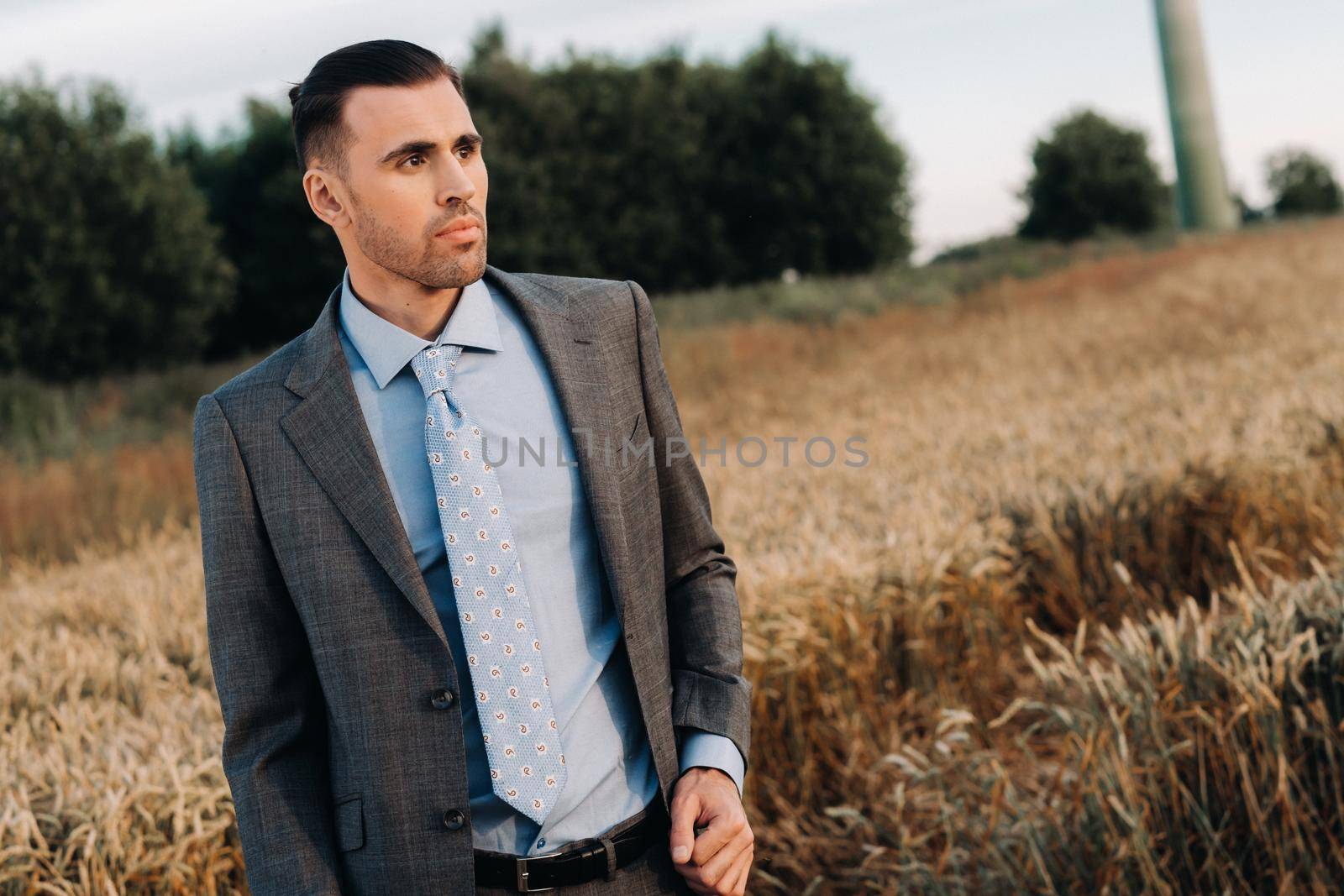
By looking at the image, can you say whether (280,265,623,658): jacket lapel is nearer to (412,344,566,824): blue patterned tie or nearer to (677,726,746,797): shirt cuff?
(412,344,566,824): blue patterned tie

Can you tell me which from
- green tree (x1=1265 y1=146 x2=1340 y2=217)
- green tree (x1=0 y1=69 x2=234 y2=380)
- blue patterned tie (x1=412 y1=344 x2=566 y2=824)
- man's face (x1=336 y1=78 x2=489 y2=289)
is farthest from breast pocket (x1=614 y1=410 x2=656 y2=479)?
green tree (x1=1265 y1=146 x2=1340 y2=217)

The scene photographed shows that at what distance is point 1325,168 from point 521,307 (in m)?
61.6

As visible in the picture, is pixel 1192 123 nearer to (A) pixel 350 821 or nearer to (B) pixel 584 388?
(B) pixel 584 388

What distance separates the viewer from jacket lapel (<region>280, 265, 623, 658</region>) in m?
1.58

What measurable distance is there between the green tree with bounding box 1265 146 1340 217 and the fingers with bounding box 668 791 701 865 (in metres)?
58.6

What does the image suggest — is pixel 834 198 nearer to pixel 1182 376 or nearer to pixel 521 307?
pixel 1182 376

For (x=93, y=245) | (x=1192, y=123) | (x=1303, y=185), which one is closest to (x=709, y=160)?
(x=1192, y=123)

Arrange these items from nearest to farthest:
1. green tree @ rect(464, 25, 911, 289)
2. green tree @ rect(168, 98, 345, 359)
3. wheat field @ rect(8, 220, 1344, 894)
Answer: wheat field @ rect(8, 220, 1344, 894) → green tree @ rect(168, 98, 345, 359) → green tree @ rect(464, 25, 911, 289)

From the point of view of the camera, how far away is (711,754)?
1742mm

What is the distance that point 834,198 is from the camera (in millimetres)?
25406

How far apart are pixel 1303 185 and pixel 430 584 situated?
198 ft

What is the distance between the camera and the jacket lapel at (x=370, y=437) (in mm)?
1579

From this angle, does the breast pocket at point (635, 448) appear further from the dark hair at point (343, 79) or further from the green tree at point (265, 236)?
the green tree at point (265, 236)

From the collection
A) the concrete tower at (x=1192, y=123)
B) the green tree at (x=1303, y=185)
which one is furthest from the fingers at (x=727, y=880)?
the green tree at (x=1303, y=185)
